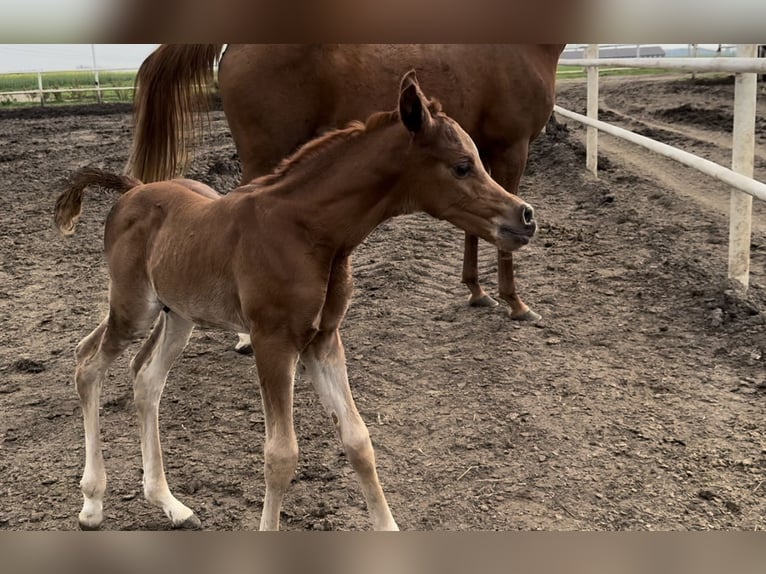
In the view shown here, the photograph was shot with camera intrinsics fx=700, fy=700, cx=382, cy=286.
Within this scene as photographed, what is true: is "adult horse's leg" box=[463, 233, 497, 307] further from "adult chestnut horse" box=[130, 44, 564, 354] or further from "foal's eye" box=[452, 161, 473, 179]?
"foal's eye" box=[452, 161, 473, 179]

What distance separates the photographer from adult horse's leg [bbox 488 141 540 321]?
4.30m

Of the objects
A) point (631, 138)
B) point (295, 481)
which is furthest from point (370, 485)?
point (631, 138)

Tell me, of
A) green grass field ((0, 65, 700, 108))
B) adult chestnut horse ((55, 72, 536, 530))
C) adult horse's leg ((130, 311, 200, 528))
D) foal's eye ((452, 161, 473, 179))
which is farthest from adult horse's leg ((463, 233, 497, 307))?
green grass field ((0, 65, 700, 108))

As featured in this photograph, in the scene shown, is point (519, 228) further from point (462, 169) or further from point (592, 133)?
point (592, 133)

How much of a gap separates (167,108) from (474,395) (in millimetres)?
1965

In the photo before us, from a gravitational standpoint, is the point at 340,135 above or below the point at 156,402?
above

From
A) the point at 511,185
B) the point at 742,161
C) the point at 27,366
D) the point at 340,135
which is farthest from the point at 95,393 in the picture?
the point at 742,161

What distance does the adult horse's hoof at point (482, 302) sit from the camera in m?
4.58

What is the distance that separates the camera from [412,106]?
1695 millimetres

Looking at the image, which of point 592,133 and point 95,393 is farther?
point 592,133

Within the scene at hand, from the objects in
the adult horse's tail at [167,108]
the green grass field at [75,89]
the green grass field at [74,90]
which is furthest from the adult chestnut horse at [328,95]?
the green grass field at [74,90]

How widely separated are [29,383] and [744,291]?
159 inches

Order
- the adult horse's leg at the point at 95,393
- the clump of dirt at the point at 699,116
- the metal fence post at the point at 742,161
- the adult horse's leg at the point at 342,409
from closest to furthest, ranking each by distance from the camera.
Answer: the adult horse's leg at the point at 342,409 < the adult horse's leg at the point at 95,393 < the metal fence post at the point at 742,161 < the clump of dirt at the point at 699,116

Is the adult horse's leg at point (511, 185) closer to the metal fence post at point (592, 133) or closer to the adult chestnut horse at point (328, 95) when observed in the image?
the adult chestnut horse at point (328, 95)
